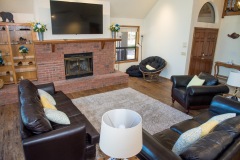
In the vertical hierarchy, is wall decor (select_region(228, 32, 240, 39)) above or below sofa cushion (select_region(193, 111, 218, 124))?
above

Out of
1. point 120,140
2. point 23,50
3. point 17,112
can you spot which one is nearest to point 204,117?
point 120,140

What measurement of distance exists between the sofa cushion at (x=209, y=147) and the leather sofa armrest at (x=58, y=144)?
3.66 feet

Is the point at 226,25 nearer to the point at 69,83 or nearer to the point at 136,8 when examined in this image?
the point at 136,8

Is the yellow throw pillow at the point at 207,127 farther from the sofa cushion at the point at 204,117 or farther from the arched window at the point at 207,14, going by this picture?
the arched window at the point at 207,14

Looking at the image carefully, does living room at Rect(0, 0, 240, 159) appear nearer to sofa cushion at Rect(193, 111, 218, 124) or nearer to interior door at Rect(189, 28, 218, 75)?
interior door at Rect(189, 28, 218, 75)

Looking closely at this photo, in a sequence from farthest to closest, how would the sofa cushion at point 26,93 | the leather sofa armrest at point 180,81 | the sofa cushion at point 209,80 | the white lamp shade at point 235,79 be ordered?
the leather sofa armrest at point 180,81 < the sofa cushion at point 209,80 < the white lamp shade at point 235,79 < the sofa cushion at point 26,93

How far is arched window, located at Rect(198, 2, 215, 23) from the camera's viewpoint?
5752mm

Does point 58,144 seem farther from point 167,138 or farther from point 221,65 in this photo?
point 221,65

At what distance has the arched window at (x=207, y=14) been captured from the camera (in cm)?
575

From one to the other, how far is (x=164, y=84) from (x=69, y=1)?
12.6ft

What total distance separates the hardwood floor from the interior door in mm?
1123

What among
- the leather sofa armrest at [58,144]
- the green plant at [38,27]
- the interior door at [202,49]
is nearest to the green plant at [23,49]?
the green plant at [38,27]

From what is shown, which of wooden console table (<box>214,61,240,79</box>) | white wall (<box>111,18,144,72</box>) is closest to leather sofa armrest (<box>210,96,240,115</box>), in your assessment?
wooden console table (<box>214,61,240,79</box>)

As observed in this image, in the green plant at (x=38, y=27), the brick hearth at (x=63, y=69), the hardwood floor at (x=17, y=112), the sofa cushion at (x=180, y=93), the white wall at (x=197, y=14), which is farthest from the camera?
the white wall at (x=197, y=14)
